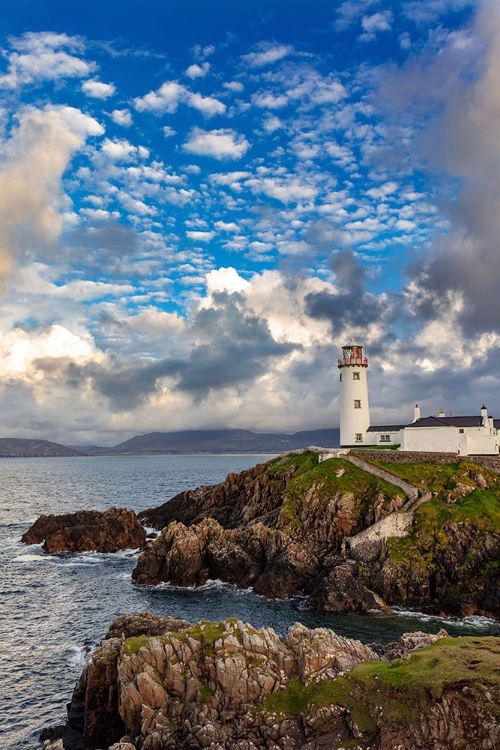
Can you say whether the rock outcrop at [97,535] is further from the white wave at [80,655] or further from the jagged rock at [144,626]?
the jagged rock at [144,626]

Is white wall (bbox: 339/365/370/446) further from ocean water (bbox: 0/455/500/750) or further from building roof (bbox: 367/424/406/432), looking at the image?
ocean water (bbox: 0/455/500/750)

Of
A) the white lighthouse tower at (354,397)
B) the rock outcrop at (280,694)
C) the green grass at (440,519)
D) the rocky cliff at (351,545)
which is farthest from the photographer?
the white lighthouse tower at (354,397)

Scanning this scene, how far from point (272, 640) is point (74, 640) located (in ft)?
80.4

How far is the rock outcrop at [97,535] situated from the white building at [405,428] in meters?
38.2

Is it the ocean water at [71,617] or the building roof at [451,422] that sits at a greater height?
the building roof at [451,422]

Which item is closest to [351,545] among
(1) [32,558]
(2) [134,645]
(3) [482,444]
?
(3) [482,444]

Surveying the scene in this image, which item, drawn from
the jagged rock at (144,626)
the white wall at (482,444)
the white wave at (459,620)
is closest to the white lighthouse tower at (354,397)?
the white wall at (482,444)

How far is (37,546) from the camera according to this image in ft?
297

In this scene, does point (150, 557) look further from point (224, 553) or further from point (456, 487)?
point (456, 487)

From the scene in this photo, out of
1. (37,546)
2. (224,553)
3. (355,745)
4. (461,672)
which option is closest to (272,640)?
(355,745)

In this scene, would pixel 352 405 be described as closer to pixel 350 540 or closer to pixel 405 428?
pixel 405 428

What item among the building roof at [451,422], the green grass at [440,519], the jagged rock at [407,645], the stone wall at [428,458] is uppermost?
the building roof at [451,422]

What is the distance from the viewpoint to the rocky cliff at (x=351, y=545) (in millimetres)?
57219

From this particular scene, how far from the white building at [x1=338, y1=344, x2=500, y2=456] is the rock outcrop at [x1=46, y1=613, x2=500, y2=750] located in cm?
5369
